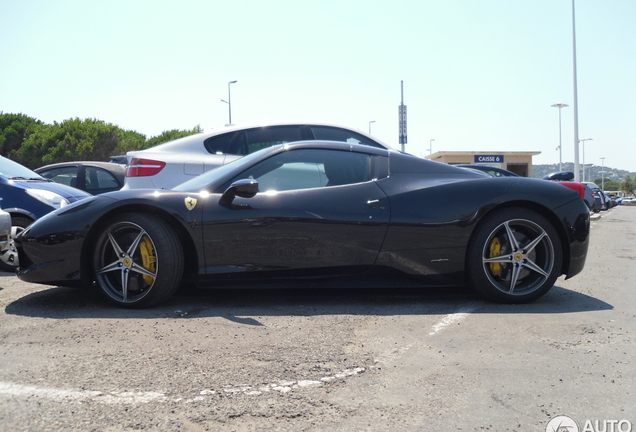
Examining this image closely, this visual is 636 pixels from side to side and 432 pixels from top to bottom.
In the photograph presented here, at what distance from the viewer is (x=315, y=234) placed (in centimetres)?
395

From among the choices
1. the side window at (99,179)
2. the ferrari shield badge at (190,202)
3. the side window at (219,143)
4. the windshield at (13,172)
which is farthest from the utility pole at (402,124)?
the ferrari shield badge at (190,202)

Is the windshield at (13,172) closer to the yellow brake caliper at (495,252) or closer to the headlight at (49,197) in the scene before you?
the headlight at (49,197)

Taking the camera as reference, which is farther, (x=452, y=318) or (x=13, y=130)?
(x=13, y=130)

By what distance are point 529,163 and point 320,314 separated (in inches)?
2078

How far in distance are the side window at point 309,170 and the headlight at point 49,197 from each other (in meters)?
3.13

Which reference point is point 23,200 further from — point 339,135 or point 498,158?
point 498,158

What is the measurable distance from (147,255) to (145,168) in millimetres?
2209

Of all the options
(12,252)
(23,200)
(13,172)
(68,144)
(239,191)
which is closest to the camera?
(239,191)

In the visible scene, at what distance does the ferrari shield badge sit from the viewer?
3973 mm

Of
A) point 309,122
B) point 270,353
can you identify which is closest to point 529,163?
point 309,122

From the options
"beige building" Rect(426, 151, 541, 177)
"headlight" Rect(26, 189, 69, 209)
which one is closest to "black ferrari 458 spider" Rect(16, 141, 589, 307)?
"headlight" Rect(26, 189, 69, 209)

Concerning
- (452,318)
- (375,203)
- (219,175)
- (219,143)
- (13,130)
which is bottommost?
(452,318)

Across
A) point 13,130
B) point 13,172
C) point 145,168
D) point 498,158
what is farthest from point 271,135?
point 13,130

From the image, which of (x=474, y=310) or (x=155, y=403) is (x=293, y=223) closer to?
(x=474, y=310)
